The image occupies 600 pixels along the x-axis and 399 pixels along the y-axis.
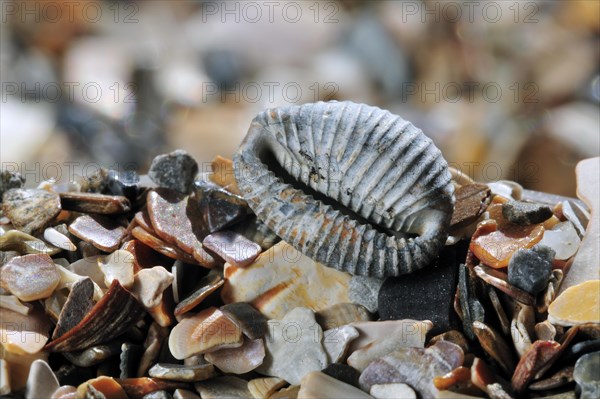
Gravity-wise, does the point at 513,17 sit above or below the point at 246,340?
above

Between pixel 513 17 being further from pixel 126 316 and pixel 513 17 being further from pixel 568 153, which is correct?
pixel 126 316

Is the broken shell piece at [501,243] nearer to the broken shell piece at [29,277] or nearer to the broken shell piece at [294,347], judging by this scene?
the broken shell piece at [294,347]

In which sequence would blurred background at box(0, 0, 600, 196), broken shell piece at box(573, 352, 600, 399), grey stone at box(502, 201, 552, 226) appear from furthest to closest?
blurred background at box(0, 0, 600, 196) < grey stone at box(502, 201, 552, 226) < broken shell piece at box(573, 352, 600, 399)

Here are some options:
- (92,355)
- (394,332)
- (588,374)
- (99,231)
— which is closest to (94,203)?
(99,231)

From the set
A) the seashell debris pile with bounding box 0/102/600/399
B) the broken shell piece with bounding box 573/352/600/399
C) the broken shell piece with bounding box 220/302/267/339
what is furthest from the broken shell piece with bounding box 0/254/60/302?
the broken shell piece with bounding box 573/352/600/399

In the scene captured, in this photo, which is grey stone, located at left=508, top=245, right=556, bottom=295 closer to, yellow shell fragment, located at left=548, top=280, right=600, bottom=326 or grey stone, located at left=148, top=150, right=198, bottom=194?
yellow shell fragment, located at left=548, top=280, right=600, bottom=326

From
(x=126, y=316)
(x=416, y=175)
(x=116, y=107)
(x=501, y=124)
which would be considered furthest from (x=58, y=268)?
(x=501, y=124)
